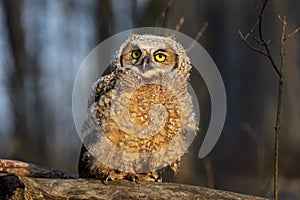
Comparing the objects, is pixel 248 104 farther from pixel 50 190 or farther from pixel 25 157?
→ pixel 50 190

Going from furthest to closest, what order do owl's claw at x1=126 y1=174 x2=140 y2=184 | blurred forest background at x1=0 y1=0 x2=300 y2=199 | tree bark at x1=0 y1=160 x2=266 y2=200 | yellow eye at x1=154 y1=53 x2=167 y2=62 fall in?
blurred forest background at x1=0 y1=0 x2=300 y2=199 → yellow eye at x1=154 y1=53 x2=167 y2=62 → owl's claw at x1=126 y1=174 x2=140 y2=184 → tree bark at x1=0 y1=160 x2=266 y2=200

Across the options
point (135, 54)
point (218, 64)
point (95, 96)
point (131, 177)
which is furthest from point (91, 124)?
point (218, 64)

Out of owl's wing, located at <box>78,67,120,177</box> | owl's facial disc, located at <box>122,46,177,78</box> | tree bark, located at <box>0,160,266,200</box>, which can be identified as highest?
owl's facial disc, located at <box>122,46,177,78</box>

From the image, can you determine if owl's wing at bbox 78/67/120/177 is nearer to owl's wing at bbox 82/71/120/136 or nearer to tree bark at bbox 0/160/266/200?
owl's wing at bbox 82/71/120/136

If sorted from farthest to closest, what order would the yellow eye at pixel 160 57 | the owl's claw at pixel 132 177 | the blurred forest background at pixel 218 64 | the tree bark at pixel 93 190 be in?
the blurred forest background at pixel 218 64 < the yellow eye at pixel 160 57 < the owl's claw at pixel 132 177 < the tree bark at pixel 93 190

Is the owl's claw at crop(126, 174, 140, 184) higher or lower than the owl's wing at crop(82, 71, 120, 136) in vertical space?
lower

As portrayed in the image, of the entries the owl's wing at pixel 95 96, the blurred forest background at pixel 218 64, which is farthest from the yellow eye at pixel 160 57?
the blurred forest background at pixel 218 64

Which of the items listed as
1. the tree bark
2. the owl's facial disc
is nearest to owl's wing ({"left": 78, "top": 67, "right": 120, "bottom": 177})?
the owl's facial disc

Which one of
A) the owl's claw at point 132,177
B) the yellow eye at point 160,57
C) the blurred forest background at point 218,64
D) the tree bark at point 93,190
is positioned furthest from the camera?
the blurred forest background at point 218,64

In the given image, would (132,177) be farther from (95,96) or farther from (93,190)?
(95,96)

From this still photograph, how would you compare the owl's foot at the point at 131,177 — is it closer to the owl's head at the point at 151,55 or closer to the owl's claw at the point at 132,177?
the owl's claw at the point at 132,177
